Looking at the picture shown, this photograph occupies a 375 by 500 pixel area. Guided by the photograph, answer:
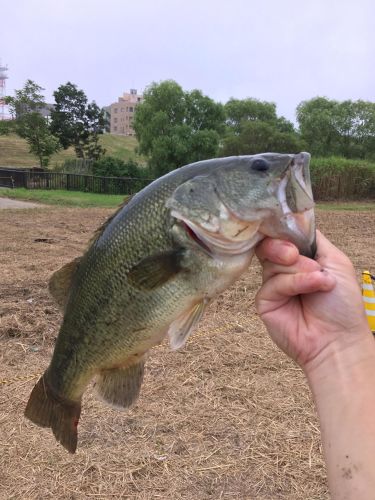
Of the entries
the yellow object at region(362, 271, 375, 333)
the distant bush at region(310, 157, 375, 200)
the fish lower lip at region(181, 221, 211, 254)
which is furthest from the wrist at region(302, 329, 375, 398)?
the distant bush at region(310, 157, 375, 200)

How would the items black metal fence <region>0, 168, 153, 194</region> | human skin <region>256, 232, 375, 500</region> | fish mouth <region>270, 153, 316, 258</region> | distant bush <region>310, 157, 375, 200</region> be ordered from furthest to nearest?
1. black metal fence <region>0, 168, 153, 194</region>
2. distant bush <region>310, 157, 375, 200</region>
3. fish mouth <region>270, 153, 316, 258</region>
4. human skin <region>256, 232, 375, 500</region>

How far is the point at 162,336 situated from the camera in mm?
1857

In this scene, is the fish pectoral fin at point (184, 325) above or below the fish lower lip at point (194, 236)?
below

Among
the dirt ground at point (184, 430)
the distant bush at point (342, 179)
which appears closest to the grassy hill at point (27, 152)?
the distant bush at point (342, 179)

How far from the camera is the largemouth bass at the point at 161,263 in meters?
1.69

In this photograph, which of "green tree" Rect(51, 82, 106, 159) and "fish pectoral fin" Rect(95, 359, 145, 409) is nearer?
"fish pectoral fin" Rect(95, 359, 145, 409)

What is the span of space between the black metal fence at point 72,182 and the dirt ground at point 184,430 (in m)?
24.3

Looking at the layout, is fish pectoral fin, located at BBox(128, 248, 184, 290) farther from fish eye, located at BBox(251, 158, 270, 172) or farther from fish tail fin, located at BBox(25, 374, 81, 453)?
fish tail fin, located at BBox(25, 374, 81, 453)

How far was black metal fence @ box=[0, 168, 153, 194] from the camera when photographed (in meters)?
29.5

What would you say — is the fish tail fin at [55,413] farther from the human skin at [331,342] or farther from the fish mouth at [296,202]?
the fish mouth at [296,202]

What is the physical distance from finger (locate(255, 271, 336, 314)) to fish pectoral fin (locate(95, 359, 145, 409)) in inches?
23.8

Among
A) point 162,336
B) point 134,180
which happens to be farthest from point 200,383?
point 134,180

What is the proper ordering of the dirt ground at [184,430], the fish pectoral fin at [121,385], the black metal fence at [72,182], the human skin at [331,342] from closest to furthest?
the human skin at [331,342], the fish pectoral fin at [121,385], the dirt ground at [184,430], the black metal fence at [72,182]

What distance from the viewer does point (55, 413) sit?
1.97 metres
